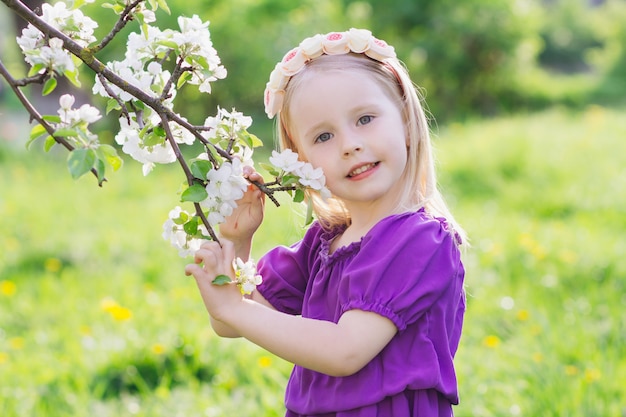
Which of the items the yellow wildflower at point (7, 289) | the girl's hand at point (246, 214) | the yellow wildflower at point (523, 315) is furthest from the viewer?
the yellow wildflower at point (7, 289)

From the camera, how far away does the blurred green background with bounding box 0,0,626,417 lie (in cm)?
285

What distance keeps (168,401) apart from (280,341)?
55.0 inches

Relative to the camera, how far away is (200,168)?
1446mm

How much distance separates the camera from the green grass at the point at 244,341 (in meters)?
2.82

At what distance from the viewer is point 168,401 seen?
2820mm

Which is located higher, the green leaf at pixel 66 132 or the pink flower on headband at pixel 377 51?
the pink flower on headband at pixel 377 51

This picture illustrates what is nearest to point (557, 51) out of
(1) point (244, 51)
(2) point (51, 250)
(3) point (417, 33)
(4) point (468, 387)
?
(3) point (417, 33)

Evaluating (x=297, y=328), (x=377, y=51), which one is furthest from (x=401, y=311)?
(x=377, y=51)

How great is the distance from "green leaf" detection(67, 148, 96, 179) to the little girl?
35 cm

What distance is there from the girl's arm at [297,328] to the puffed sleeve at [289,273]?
275mm

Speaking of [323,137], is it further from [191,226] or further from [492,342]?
[492,342]

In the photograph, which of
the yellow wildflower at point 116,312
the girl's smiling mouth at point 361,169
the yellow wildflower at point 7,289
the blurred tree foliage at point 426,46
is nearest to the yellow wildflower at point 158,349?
the yellow wildflower at point 116,312

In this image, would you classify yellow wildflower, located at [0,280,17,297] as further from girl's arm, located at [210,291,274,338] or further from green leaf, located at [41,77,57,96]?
green leaf, located at [41,77,57,96]

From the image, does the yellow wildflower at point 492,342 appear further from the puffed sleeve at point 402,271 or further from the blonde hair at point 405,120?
the puffed sleeve at point 402,271
